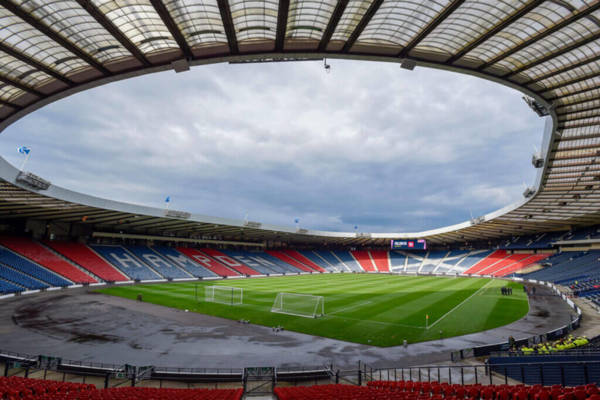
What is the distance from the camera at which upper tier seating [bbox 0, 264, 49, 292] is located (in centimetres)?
3919

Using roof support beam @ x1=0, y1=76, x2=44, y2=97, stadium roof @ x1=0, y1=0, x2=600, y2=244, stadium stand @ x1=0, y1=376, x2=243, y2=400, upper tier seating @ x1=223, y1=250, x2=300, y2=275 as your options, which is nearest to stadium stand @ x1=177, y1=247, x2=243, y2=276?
upper tier seating @ x1=223, y1=250, x2=300, y2=275

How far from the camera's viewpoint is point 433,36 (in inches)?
561

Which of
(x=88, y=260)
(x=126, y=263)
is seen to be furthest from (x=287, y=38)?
(x=126, y=263)

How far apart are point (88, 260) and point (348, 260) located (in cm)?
6936

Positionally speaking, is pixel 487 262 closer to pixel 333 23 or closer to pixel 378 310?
pixel 378 310

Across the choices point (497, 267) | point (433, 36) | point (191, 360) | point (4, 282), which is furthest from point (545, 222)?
point (4, 282)

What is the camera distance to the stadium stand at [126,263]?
54.5 metres

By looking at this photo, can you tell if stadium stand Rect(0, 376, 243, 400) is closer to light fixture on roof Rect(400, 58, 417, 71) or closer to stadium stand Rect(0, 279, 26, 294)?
light fixture on roof Rect(400, 58, 417, 71)

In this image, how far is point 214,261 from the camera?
71.2 meters

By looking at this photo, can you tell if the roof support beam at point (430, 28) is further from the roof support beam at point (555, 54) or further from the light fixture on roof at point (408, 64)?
the roof support beam at point (555, 54)

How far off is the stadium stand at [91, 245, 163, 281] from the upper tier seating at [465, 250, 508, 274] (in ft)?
227

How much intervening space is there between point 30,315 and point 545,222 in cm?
7731

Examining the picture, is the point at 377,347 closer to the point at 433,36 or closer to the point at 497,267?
the point at 433,36

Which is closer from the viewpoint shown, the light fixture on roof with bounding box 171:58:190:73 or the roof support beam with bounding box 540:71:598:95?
the light fixture on roof with bounding box 171:58:190:73
